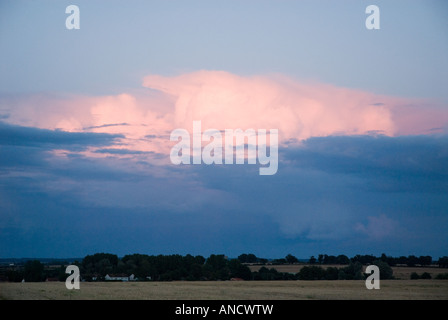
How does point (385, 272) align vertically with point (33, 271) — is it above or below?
below

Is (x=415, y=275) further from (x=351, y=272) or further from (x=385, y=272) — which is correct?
(x=351, y=272)

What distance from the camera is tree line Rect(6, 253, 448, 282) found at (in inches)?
2832

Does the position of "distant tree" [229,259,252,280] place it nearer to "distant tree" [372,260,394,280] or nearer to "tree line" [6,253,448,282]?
"tree line" [6,253,448,282]

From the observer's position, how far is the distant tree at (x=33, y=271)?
68.8 meters

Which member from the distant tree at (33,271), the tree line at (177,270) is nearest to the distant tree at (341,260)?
the tree line at (177,270)

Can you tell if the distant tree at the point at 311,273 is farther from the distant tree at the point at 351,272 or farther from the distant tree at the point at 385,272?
the distant tree at the point at 385,272

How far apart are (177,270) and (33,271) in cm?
1958

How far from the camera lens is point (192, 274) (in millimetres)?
74438

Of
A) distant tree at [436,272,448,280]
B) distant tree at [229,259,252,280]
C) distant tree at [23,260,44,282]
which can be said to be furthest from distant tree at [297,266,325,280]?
distant tree at [23,260,44,282]

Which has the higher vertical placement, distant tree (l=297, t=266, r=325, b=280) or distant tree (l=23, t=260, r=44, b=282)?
distant tree (l=23, t=260, r=44, b=282)

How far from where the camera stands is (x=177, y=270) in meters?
74.6

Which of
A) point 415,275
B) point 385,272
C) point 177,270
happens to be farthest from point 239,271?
point 415,275

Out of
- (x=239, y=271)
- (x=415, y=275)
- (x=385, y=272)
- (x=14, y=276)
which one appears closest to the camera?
(x=14, y=276)
